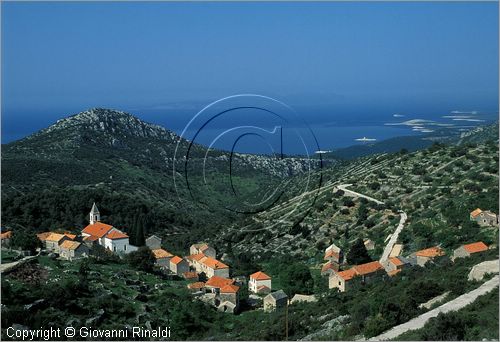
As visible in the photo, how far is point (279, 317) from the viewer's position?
63.7ft

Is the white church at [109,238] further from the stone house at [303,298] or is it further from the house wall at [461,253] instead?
the house wall at [461,253]

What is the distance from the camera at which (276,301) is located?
22.4 metres

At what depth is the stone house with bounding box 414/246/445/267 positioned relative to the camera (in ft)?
76.3

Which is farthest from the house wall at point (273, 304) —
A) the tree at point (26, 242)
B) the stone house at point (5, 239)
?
the stone house at point (5, 239)

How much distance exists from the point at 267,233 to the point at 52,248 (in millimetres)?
11922

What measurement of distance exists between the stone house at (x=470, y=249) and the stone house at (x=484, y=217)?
3.39 meters

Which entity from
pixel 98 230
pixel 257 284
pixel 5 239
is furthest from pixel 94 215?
pixel 257 284

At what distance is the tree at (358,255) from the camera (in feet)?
85.9

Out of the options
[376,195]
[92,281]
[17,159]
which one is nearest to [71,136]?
[17,159]

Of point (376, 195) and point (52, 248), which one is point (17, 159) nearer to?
point (52, 248)

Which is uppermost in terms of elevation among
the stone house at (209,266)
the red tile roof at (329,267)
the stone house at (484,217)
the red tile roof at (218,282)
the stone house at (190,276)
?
the stone house at (484,217)

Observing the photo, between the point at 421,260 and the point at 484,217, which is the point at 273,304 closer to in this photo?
the point at 421,260

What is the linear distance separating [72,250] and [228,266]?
6812mm

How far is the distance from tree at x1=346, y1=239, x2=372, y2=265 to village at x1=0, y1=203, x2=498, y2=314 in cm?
38
